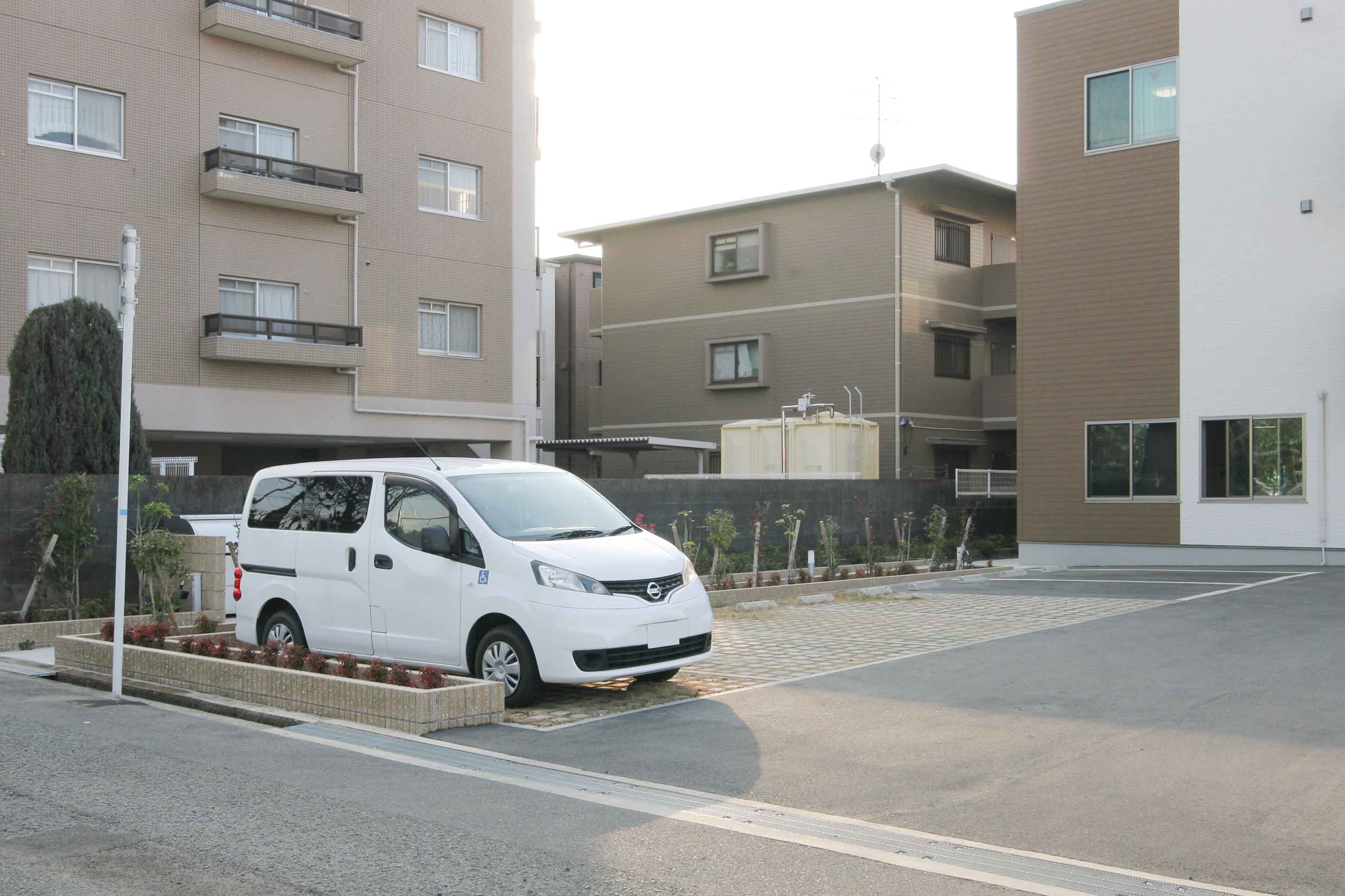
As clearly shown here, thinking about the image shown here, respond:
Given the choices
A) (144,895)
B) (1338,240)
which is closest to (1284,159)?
(1338,240)

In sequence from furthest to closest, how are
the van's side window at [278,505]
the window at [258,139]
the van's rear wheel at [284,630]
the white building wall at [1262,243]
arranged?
1. the window at [258,139]
2. the white building wall at [1262,243]
3. the van's side window at [278,505]
4. the van's rear wheel at [284,630]

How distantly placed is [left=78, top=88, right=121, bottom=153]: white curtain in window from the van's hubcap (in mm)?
17321

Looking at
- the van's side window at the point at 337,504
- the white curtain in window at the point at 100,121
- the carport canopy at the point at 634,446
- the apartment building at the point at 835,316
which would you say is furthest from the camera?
the apartment building at the point at 835,316

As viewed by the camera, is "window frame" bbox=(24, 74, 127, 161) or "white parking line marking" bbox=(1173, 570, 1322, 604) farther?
"window frame" bbox=(24, 74, 127, 161)

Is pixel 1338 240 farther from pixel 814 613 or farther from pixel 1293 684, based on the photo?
pixel 1293 684

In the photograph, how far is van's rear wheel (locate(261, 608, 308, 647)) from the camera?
36.6 ft

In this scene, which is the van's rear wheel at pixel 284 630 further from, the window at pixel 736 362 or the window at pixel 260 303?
the window at pixel 736 362

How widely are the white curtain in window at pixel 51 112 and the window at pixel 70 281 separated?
7.02 feet

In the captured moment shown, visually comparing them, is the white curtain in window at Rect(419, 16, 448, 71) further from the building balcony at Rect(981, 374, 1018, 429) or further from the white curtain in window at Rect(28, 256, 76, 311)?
the building balcony at Rect(981, 374, 1018, 429)

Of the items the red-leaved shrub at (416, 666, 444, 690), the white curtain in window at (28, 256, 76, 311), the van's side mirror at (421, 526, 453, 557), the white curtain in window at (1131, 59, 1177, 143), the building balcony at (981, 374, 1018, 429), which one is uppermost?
the white curtain in window at (1131, 59, 1177, 143)

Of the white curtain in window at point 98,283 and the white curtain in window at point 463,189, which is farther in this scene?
the white curtain in window at point 463,189

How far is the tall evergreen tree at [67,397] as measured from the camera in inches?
643

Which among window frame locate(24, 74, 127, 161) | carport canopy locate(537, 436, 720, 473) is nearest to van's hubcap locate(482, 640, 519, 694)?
window frame locate(24, 74, 127, 161)

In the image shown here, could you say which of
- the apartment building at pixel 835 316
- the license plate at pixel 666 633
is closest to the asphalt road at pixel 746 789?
the license plate at pixel 666 633
